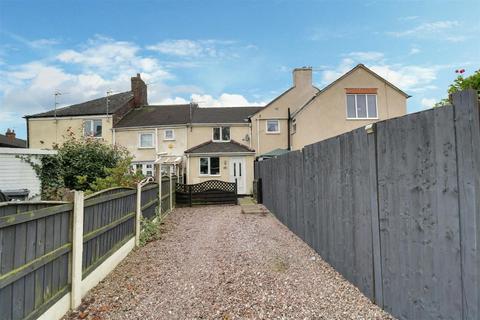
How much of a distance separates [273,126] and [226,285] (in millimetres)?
21812

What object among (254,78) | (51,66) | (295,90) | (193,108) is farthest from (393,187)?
(193,108)

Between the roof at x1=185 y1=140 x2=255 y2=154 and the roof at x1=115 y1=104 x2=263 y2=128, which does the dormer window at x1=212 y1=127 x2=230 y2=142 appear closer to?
the roof at x1=115 y1=104 x2=263 y2=128

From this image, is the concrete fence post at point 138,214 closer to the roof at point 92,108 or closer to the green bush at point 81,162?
the green bush at point 81,162

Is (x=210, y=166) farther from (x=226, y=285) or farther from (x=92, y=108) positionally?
(x=226, y=285)

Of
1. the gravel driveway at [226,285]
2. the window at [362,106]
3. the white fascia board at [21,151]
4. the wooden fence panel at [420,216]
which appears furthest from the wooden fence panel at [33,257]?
the window at [362,106]

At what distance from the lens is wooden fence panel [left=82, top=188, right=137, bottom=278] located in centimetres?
518

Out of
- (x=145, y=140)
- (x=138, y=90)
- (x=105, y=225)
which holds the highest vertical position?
(x=138, y=90)

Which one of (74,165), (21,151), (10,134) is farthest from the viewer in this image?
(10,134)

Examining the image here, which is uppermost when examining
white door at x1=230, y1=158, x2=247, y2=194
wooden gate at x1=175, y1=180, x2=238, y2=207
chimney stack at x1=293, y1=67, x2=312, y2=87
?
chimney stack at x1=293, y1=67, x2=312, y2=87

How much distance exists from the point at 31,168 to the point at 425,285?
15.5m

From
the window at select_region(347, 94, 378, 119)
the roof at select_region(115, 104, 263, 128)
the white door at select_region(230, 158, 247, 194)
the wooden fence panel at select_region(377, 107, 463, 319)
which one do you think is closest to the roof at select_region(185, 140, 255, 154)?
the white door at select_region(230, 158, 247, 194)

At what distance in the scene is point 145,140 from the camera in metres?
28.3

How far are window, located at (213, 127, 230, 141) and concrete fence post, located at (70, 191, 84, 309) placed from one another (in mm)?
22597

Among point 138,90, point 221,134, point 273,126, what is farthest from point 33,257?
point 138,90
